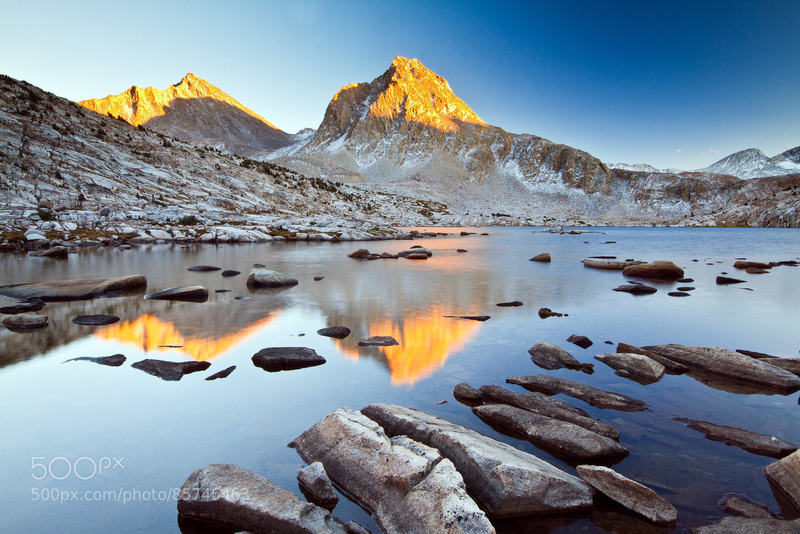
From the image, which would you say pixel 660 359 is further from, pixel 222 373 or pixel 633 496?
pixel 222 373

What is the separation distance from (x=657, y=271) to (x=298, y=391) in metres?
22.5

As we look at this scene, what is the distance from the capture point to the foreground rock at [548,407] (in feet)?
18.5

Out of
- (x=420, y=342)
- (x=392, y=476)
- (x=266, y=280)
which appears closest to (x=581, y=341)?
(x=420, y=342)

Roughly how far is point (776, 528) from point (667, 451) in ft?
5.39

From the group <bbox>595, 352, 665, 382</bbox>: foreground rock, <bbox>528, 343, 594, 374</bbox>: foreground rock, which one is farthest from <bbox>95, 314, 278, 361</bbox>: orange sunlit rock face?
<bbox>595, 352, 665, 382</bbox>: foreground rock

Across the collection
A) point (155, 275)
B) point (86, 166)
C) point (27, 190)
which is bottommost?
point (155, 275)

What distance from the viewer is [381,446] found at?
4531 millimetres

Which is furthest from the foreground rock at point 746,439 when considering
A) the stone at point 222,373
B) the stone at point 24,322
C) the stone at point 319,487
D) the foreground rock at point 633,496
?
the stone at point 24,322

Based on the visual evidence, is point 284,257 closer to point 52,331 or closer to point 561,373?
point 52,331

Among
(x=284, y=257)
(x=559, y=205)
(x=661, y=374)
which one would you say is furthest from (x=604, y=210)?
(x=661, y=374)

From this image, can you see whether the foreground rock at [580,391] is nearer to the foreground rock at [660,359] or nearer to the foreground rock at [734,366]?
the foreground rock at [660,359]

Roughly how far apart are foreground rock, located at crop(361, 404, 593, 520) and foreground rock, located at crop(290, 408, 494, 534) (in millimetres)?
371

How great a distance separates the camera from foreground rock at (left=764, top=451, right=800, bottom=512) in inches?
170

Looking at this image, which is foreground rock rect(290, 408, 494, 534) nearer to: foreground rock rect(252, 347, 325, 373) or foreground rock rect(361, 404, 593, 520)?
foreground rock rect(361, 404, 593, 520)
